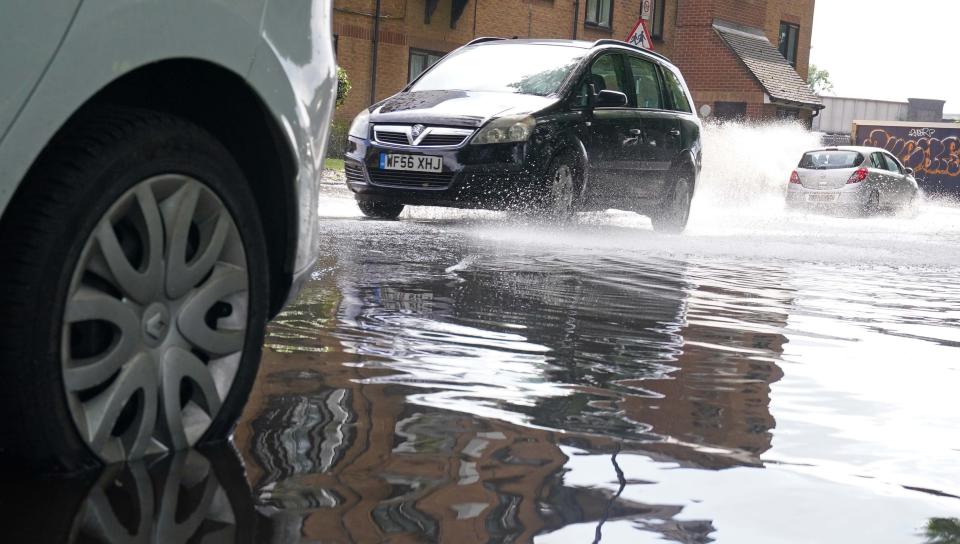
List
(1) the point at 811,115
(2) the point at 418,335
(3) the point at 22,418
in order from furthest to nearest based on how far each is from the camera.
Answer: (1) the point at 811,115
(2) the point at 418,335
(3) the point at 22,418

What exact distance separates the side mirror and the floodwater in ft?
14.0

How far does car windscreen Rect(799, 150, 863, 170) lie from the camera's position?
90.5 feet

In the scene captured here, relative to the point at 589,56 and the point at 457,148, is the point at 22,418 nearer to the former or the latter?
the point at 457,148

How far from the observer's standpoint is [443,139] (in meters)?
11.7

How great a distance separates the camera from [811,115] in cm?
4272

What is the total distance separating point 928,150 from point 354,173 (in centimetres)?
3397

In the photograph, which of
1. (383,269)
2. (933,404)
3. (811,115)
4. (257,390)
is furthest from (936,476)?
(811,115)

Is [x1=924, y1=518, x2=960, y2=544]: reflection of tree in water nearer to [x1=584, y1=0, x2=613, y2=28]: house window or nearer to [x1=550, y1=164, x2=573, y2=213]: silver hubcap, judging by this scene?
[x1=550, y1=164, x2=573, y2=213]: silver hubcap

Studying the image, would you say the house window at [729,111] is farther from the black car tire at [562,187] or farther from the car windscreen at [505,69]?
the black car tire at [562,187]

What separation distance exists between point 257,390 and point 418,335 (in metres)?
1.44

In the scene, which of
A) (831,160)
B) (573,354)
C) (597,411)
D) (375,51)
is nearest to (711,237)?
(573,354)

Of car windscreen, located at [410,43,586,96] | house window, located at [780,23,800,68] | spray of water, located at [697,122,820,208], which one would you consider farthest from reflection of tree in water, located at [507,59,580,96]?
house window, located at [780,23,800,68]

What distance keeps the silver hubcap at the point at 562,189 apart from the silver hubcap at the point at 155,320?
339 inches

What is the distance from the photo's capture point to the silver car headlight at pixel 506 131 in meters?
11.6
